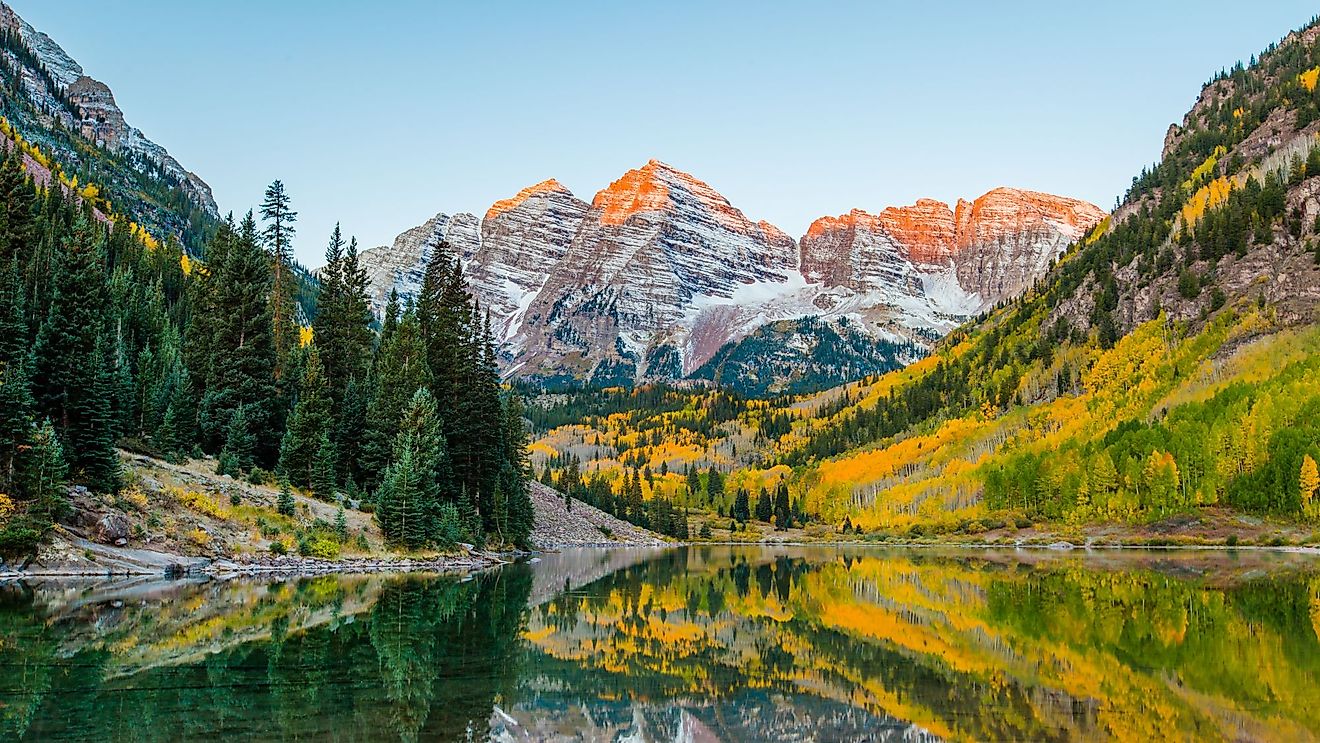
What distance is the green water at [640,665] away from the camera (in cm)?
1758

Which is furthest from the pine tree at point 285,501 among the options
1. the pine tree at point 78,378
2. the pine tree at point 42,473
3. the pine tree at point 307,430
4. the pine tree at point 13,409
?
the pine tree at point 42,473

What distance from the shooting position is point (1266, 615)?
115ft

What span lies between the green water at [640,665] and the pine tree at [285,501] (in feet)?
42.6

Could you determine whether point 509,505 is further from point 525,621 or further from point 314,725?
point 314,725

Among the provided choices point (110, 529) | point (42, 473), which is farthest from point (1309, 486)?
point (42, 473)

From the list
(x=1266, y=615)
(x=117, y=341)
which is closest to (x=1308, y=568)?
(x=1266, y=615)

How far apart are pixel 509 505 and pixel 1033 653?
7346cm

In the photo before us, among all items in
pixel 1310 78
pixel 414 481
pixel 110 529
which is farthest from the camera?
pixel 1310 78

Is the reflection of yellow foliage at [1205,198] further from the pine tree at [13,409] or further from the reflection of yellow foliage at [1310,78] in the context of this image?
the pine tree at [13,409]

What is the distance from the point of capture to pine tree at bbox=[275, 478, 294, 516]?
2293 inches

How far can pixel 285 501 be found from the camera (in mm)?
58281

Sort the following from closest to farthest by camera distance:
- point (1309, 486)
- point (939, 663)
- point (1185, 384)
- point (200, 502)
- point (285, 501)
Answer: point (939, 663), point (200, 502), point (285, 501), point (1309, 486), point (1185, 384)

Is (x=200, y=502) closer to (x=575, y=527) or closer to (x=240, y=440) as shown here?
(x=240, y=440)

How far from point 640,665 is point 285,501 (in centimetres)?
3874
